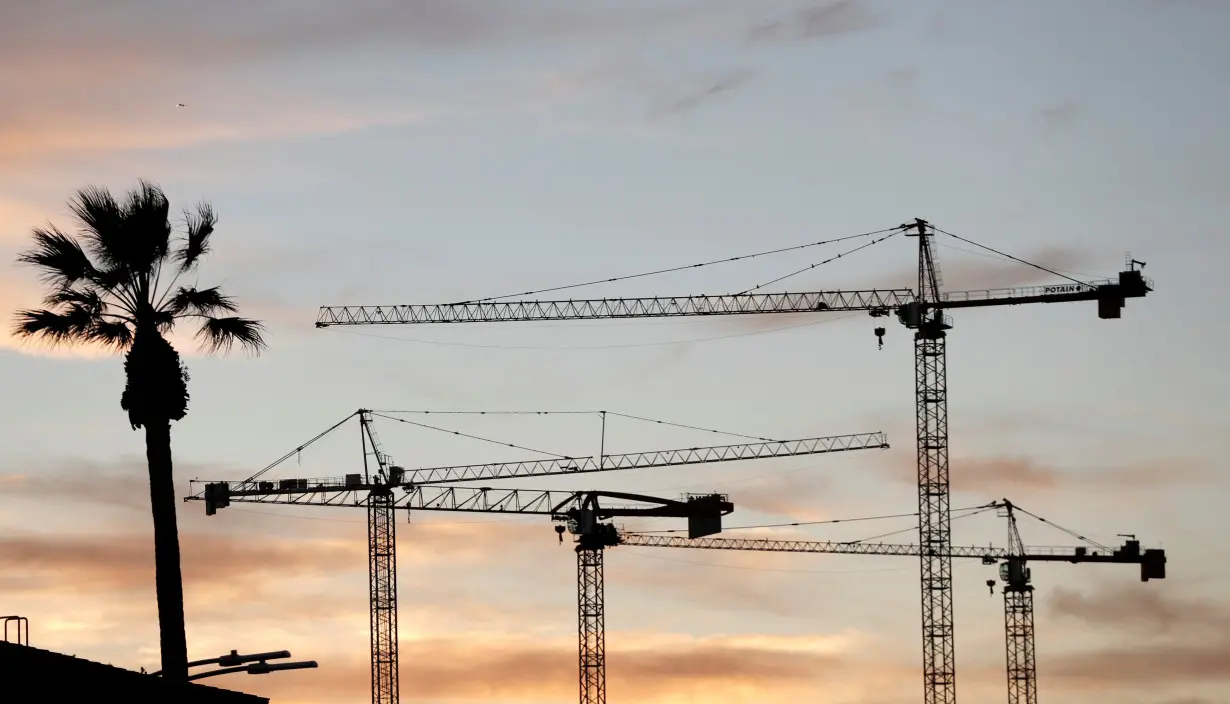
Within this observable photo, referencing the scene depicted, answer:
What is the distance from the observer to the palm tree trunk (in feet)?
201

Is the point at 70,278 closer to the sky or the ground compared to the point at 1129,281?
closer to the ground

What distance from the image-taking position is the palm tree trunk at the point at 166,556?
201 feet

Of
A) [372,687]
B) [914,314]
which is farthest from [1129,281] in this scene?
[372,687]

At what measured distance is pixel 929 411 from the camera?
176 meters

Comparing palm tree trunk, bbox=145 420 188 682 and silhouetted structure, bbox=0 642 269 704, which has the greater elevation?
palm tree trunk, bbox=145 420 188 682

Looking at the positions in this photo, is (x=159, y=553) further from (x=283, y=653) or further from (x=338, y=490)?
(x=338, y=490)

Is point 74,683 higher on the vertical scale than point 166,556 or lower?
lower

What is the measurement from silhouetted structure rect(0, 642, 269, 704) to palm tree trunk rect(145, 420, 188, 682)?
6499 mm

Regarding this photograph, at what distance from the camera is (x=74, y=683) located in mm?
51062

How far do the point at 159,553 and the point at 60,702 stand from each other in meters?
12.3

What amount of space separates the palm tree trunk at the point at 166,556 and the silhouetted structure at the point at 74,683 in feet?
21.3

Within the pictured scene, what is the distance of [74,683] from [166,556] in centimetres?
1152

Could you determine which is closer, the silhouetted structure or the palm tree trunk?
the silhouetted structure

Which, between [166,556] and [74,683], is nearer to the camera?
[74,683]
